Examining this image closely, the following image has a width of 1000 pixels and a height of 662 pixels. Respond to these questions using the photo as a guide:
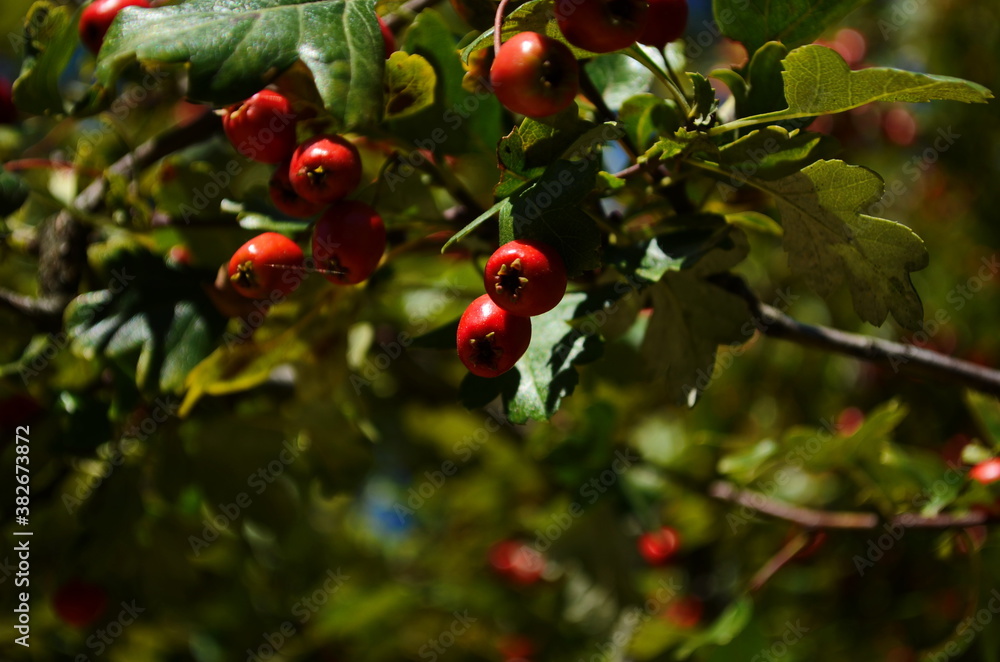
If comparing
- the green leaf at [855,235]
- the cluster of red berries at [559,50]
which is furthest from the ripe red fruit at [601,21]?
the green leaf at [855,235]

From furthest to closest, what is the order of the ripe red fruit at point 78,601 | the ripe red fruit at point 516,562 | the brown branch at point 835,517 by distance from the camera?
the ripe red fruit at point 516,562
the ripe red fruit at point 78,601
the brown branch at point 835,517

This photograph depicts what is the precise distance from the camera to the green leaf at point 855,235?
102cm

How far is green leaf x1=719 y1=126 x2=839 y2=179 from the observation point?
0.99 meters

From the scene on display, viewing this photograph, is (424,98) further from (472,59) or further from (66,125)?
(66,125)

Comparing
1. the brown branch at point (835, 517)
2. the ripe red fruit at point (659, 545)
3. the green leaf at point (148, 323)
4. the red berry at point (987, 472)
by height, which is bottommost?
the ripe red fruit at point (659, 545)

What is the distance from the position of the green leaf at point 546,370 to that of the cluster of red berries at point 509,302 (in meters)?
0.15

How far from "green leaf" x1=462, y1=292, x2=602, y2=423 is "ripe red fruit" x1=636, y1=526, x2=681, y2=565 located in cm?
154

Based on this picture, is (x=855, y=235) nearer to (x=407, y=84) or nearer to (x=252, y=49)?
(x=407, y=84)

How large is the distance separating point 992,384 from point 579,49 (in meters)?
1.01

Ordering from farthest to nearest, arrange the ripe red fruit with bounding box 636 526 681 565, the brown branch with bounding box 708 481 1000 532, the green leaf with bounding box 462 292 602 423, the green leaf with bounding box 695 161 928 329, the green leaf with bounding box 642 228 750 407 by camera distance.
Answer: the ripe red fruit with bounding box 636 526 681 565
the brown branch with bounding box 708 481 1000 532
the green leaf with bounding box 642 228 750 407
the green leaf with bounding box 462 292 602 423
the green leaf with bounding box 695 161 928 329

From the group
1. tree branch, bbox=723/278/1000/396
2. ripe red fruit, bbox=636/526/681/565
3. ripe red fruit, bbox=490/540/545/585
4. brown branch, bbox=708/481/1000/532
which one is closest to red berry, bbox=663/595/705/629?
ripe red fruit, bbox=636/526/681/565

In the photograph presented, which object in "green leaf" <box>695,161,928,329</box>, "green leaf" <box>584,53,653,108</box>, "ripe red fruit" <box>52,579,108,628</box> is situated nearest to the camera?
"green leaf" <box>695,161,928,329</box>

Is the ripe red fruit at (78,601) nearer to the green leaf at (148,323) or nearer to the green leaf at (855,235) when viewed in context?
the green leaf at (148,323)

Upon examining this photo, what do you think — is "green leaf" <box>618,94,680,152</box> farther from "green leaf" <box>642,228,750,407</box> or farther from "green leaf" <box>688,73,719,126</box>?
"green leaf" <box>642,228,750,407</box>
